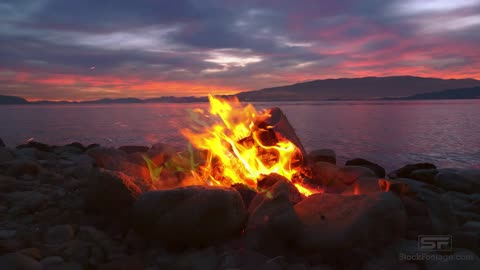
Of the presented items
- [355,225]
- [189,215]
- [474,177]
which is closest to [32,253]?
[189,215]

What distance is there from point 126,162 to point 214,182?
2692 millimetres

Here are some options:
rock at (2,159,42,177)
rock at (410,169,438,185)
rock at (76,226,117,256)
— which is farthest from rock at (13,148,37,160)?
rock at (410,169,438,185)

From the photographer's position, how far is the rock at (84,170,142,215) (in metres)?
5.81

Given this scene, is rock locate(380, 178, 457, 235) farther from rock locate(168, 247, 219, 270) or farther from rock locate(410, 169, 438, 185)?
rock locate(410, 169, 438, 185)

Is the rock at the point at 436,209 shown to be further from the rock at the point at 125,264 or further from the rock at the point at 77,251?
the rock at the point at 77,251

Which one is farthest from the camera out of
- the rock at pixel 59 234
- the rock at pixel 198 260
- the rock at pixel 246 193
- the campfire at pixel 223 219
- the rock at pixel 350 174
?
the rock at pixel 350 174

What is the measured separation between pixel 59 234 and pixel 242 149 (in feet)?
14.0

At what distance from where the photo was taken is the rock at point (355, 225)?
4918 mm

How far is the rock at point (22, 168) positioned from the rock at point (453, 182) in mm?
10542

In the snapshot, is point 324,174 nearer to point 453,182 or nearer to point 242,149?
point 242,149

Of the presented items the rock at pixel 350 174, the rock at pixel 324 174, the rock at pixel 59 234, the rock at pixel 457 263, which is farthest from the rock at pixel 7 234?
the rock at pixel 350 174

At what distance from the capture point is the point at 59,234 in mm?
5082

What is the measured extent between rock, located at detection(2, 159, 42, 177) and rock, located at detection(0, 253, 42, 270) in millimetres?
4260

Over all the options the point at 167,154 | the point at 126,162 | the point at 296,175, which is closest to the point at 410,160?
the point at 296,175
